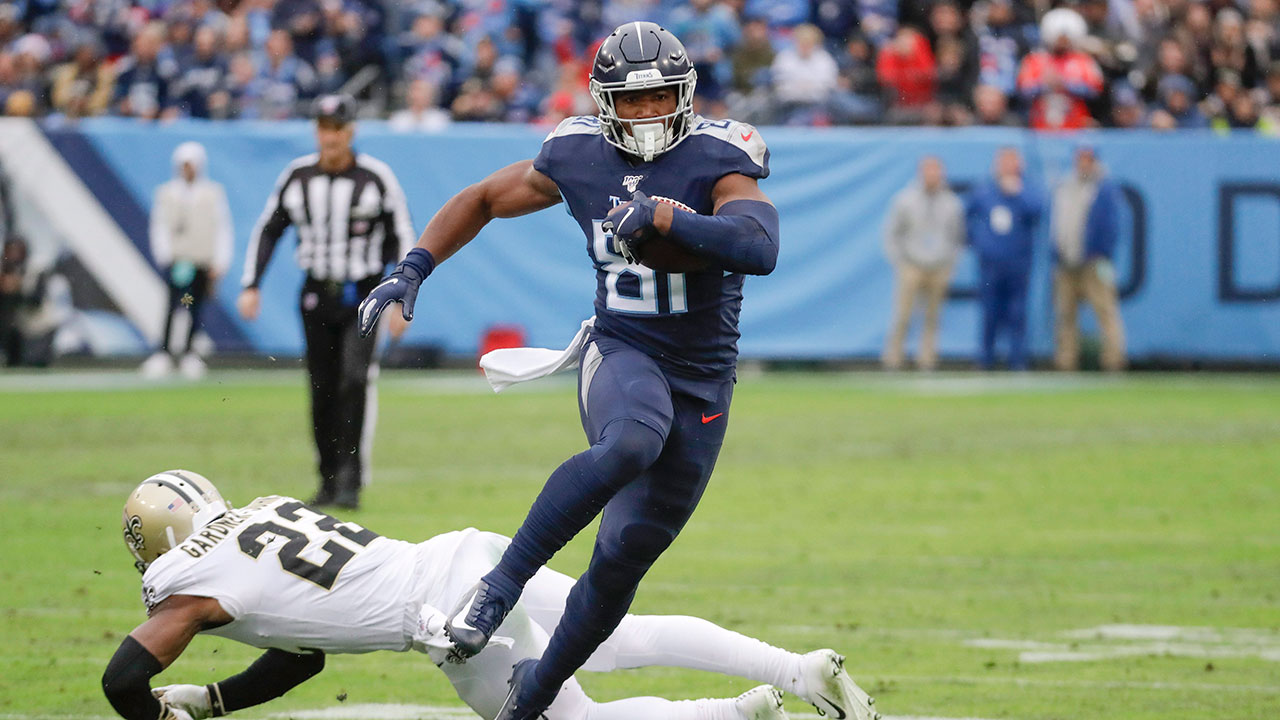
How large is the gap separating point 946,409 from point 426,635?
1014cm

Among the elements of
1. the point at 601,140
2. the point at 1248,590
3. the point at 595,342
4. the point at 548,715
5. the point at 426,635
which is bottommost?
the point at 1248,590

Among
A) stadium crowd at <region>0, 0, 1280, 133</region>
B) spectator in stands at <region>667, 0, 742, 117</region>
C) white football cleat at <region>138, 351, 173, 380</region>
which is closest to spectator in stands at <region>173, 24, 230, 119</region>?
stadium crowd at <region>0, 0, 1280, 133</region>

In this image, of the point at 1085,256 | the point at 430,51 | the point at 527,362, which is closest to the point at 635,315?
the point at 527,362

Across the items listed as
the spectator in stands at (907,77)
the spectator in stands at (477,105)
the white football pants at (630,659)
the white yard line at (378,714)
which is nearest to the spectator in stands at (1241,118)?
the spectator in stands at (907,77)

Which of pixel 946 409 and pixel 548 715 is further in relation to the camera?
pixel 946 409

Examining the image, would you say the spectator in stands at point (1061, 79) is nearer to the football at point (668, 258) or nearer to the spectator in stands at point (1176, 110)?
the spectator in stands at point (1176, 110)

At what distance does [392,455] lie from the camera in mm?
11281

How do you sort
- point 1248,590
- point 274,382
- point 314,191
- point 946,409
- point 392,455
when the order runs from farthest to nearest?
point 274,382, point 946,409, point 392,455, point 314,191, point 1248,590

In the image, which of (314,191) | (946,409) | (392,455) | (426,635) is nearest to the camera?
(426,635)

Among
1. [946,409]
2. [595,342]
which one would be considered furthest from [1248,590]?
[946,409]

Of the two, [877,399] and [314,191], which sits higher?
[314,191]

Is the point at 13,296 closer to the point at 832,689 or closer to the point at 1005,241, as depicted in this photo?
the point at 1005,241

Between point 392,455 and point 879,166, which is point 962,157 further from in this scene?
point 392,455

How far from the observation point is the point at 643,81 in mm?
4488
